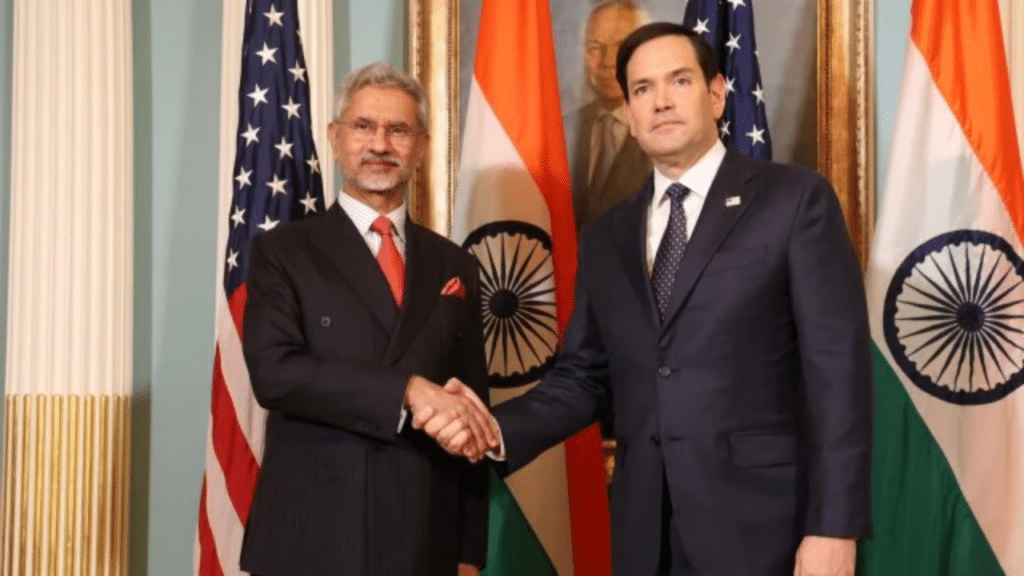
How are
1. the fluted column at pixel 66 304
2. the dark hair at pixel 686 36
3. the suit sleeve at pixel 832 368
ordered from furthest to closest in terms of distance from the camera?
the fluted column at pixel 66 304, the dark hair at pixel 686 36, the suit sleeve at pixel 832 368

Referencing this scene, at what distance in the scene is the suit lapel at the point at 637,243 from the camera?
8.16 ft

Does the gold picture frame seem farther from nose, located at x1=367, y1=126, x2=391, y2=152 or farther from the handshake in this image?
the handshake

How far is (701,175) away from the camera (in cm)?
259

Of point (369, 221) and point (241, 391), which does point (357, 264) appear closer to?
point (369, 221)

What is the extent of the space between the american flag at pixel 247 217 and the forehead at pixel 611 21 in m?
1.10

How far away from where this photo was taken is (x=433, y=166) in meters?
4.11

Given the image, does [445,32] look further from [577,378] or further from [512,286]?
[577,378]

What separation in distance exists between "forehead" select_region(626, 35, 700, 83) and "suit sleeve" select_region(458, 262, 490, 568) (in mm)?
692

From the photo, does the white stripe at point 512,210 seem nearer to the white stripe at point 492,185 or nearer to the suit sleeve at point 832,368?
the white stripe at point 492,185

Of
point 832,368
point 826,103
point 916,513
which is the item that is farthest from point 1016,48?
point 832,368

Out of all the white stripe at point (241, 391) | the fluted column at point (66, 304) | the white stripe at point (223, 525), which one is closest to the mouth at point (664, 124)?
the white stripe at point (241, 391)

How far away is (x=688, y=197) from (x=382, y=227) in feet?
2.50

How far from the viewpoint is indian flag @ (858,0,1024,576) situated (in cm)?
342

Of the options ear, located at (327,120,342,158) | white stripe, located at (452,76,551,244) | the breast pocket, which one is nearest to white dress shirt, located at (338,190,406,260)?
Result: ear, located at (327,120,342,158)
